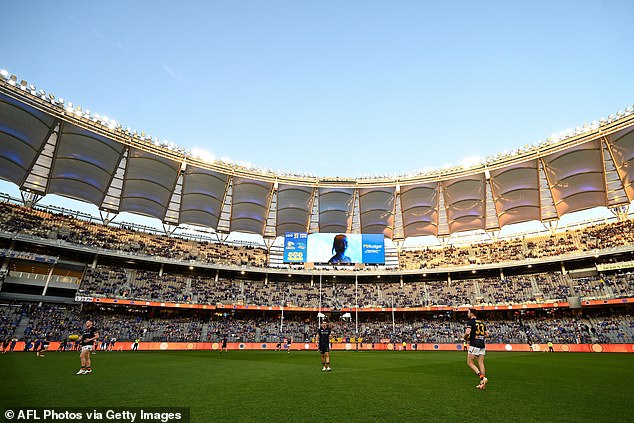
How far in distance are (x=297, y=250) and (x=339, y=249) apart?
18.2ft

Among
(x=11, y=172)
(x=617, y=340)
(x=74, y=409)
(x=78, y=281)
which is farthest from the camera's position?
(x=78, y=281)

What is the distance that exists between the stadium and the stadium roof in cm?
19

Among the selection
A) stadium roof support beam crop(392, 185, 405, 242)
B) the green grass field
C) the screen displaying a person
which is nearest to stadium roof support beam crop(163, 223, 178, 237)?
the screen displaying a person

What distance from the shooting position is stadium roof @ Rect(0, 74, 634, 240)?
34.0 meters

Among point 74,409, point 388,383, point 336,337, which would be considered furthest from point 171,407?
point 336,337

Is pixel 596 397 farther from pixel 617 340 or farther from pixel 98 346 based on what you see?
pixel 98 346

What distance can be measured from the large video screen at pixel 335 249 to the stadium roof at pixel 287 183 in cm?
488

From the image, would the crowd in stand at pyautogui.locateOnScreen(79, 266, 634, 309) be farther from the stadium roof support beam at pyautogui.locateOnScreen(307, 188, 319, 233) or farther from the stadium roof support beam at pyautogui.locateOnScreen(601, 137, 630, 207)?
the stadium roof support beam at pyautogui.locateOnScreen(601, 137, 630, 207)

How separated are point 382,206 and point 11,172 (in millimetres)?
43023

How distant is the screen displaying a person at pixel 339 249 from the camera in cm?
4612

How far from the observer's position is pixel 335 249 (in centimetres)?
4656

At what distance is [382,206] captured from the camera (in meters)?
49.7

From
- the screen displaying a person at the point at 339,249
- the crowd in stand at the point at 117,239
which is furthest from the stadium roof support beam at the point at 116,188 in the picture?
the screen displaying a person at the point at 339,249

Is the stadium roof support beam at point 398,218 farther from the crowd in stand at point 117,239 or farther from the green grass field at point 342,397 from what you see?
the green grass field at point 342,397
